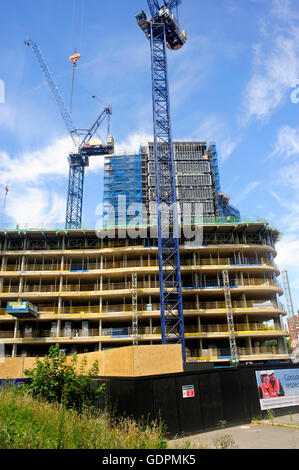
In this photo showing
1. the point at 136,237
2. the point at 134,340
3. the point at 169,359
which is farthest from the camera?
the point at 136,237

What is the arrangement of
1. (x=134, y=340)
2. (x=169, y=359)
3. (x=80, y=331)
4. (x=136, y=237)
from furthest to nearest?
1. (x=136, y=237)
2. (x=80, y=331)
3. (x=134, y=340)
4. (x=169, y=359)

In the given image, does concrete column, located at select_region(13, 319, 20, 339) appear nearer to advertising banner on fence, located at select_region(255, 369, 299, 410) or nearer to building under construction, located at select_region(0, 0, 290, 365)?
building under construction, located at select_region(0, 0, 290, 365)

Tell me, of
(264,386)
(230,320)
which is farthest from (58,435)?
(230,320)

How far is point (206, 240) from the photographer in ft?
147

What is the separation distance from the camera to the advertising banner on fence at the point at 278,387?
664 inches

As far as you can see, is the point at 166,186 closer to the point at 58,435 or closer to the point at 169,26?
the point at 169,26

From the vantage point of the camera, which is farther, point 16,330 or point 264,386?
point 16,330

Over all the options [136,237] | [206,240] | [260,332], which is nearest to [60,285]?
[136,237]

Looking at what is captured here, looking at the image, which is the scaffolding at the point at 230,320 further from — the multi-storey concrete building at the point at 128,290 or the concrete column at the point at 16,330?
the concrete column at the point at 16,330

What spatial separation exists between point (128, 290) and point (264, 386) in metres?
25.0

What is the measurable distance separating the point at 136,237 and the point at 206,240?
957 cm

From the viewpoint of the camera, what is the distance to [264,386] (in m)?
17.0

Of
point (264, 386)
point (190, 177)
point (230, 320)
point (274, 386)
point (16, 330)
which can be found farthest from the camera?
point (190, 177)

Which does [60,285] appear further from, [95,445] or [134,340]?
[95,445]
